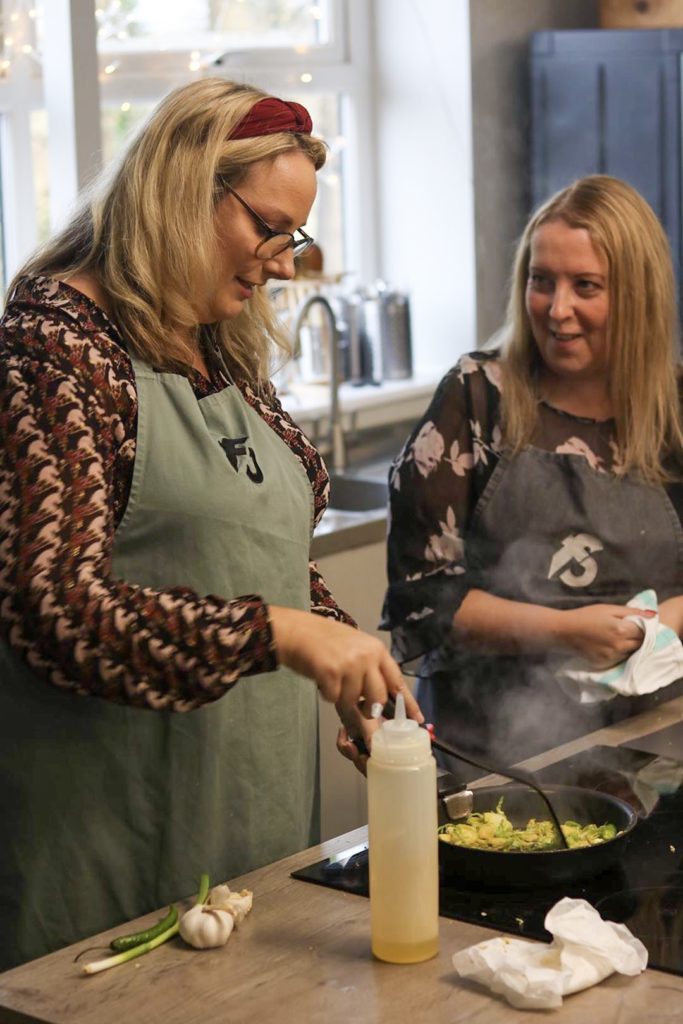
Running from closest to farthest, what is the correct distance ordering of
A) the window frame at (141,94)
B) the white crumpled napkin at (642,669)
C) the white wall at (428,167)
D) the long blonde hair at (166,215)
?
the long blonde hair at (166,215)
the white crumpled napkin at (642,669)
the window frame at (141,94)
the white wall at (428,167)

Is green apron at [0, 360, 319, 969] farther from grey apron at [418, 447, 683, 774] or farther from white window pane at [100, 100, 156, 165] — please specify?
white window pane at [100, 100, 156, 165]

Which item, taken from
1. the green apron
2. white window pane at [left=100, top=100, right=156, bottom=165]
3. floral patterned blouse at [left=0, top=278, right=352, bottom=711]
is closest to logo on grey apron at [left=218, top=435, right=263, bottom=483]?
the green apron

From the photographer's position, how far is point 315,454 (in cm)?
188

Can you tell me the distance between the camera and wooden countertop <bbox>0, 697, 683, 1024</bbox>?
1.25 m

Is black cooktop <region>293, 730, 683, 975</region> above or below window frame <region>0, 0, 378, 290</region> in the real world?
below

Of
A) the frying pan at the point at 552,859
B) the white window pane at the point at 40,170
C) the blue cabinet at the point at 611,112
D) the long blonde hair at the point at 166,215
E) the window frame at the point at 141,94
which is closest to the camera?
the frying pan at the point at 552,859

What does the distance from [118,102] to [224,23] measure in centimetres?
39

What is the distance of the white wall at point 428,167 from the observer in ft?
13.7

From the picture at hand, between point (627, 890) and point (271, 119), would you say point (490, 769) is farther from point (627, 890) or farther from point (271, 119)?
point (271, 119)

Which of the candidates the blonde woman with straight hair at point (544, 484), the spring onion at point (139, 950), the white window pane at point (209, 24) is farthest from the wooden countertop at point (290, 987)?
the white window pane at point (209, 24)

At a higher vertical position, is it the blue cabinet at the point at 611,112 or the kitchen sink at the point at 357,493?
the blue cabinet at the point at 611,112

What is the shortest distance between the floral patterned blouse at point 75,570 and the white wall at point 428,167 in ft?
9.30

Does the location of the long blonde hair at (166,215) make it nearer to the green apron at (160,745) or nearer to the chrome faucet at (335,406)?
the green apron at (160,745)

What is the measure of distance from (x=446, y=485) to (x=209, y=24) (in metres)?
2.10
